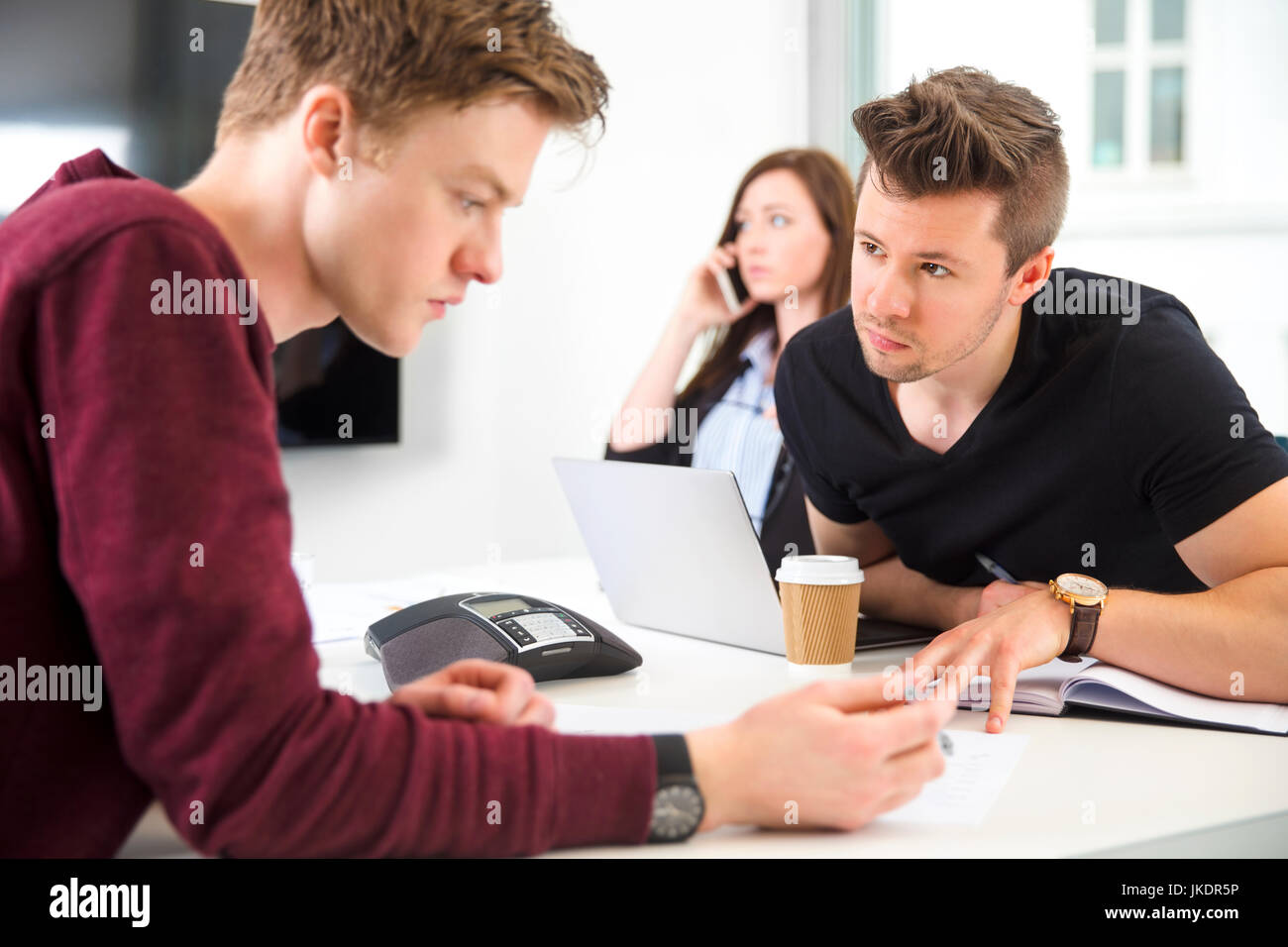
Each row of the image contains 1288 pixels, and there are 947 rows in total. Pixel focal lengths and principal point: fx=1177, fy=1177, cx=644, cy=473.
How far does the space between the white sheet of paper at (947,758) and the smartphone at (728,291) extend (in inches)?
74.8

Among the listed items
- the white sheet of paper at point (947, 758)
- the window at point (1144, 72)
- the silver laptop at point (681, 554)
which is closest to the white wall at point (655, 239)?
the window at point (1144, 72)

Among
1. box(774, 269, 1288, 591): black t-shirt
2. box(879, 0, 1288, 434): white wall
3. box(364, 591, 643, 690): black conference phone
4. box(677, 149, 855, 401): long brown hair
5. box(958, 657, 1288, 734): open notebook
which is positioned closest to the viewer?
box(958, 657, 1288, 734): open notebook

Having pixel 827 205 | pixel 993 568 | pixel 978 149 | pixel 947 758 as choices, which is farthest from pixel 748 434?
pixel 947 758

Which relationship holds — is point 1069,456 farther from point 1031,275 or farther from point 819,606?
point 819,606

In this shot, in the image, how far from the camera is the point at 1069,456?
1.38 meters

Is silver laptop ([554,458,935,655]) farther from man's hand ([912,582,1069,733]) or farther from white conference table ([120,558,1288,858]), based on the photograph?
man's hand ([912,582,1069,733])

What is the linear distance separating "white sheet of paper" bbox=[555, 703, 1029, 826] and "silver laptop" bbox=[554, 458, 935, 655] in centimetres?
24

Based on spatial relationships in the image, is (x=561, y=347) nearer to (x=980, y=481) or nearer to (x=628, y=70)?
(x=628, y=70)

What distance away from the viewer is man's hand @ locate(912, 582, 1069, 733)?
1.04 metres

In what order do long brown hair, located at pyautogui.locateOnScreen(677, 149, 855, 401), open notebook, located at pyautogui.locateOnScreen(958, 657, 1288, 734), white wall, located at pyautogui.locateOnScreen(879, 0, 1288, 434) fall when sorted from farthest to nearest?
white wall, located at pyautogui.locateOnScreen(879, 0, 1288, 434)
long brown hair, located at pyautogui.locateOnScreen(677, 149, 855, 401)
open notebook, located at pyautogui.locateOnScreen(958, 657, 1288, 734)

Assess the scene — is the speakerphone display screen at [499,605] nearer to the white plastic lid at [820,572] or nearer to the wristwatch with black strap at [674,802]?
the white plastic lid at [820,572]

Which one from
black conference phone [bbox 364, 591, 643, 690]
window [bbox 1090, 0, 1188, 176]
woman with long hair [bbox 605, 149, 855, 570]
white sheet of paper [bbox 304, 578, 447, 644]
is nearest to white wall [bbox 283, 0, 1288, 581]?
window [bbox 1090, 0, 1188, 176]

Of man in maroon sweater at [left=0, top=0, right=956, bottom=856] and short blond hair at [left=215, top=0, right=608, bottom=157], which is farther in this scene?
short blond hair at [left=215, top=0, right=608, bottom=157]

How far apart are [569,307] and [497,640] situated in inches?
93.6
